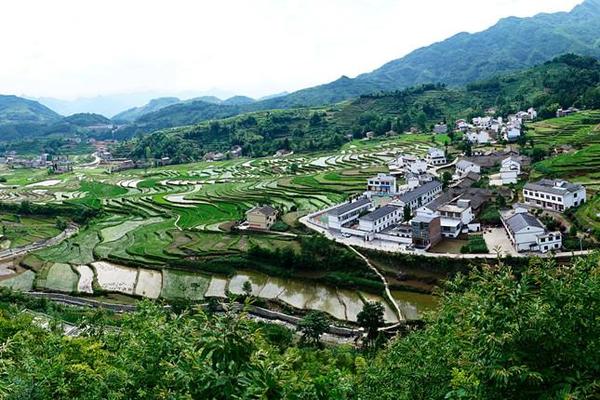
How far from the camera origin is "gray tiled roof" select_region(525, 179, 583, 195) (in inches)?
1240

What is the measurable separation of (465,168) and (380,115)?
45464 millimetres

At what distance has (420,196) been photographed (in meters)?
37.1

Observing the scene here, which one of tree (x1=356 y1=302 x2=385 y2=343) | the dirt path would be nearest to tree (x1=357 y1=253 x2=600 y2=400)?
tree (x1=356 y1=302 x2=385 y2=343)

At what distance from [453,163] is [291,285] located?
99.2ft

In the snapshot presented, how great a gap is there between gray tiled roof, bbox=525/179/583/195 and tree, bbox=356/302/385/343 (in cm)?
1757

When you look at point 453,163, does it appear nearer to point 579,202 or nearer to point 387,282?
point 579,202

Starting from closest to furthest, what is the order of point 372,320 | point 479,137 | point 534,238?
point 372,320
point 534,238
point 479,137

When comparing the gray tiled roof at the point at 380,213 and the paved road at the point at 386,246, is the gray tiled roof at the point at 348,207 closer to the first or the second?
the paved road at the point at 386,246

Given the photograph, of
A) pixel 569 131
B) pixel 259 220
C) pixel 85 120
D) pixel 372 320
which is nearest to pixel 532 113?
pixel 569 131

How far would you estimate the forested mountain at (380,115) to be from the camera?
7756 centimetres

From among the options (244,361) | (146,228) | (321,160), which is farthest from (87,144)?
(244,361)

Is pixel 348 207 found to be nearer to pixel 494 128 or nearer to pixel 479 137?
pixel 479 137

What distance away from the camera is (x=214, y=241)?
33.6 metres

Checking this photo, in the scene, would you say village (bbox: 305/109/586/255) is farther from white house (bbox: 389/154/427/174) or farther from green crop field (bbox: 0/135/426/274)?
green crop field (bbox: 0/135/426/274)
